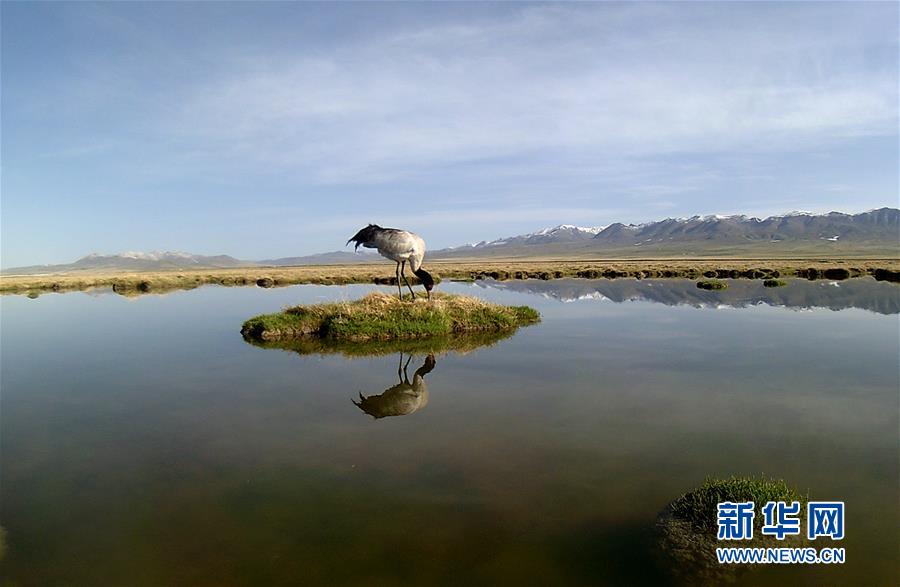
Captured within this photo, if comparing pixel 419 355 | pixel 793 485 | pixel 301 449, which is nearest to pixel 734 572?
pixel 793 485

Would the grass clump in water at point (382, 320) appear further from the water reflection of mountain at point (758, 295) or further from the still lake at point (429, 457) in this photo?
the water reflection of mountain at point (758, 295)

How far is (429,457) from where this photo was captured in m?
8.47

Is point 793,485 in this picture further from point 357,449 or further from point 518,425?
point 357,449

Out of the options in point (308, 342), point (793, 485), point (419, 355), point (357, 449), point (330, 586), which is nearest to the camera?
point (330, 586)

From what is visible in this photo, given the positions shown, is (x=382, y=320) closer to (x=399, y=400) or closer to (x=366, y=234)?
(x=366, y=234)

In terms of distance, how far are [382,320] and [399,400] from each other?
8477mm

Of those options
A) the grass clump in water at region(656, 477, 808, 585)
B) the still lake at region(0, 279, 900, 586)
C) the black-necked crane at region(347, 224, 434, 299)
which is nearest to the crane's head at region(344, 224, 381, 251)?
the black-necked crane at region(347, 224, 434, 299)

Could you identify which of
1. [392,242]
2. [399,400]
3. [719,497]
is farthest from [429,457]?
[392,242]

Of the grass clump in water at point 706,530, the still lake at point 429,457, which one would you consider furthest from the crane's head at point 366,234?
the grass clump in water at point 706,530

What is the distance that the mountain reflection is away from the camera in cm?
1126

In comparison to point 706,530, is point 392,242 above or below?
above

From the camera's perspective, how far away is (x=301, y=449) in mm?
9055

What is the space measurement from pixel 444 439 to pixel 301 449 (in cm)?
254

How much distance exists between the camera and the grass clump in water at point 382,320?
65.6ft
